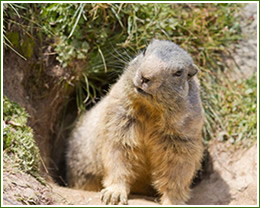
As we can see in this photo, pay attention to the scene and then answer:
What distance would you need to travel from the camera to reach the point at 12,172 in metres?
4.48

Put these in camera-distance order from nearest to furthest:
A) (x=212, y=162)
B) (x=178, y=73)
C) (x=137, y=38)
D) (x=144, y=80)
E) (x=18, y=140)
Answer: (x=144, y=80), (x=178, y=73), (x=18, y=140), (x=137, y=38), (x=212, y=162)

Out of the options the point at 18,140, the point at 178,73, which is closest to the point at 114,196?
the point at 18,140

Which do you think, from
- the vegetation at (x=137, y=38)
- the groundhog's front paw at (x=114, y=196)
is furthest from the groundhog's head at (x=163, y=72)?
the groundhog's front paw at (x=114, y=196)

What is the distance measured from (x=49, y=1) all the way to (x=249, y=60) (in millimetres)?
3859

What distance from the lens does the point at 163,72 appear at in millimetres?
4344

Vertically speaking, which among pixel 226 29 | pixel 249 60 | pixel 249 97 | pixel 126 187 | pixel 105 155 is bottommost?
pixel 126 187

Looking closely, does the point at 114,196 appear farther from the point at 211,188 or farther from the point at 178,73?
the point at 211,188

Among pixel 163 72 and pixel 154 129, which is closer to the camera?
pixel 163 72

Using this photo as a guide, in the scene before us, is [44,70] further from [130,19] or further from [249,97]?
[249,97]

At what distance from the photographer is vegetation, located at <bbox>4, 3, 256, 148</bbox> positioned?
6160 mm

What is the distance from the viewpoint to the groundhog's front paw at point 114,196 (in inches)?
201

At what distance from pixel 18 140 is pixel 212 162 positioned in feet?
11.3

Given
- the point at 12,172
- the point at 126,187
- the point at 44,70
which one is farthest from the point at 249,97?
the point at 12,172

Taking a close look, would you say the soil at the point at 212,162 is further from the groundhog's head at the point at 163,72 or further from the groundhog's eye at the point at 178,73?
the groundhog's eye at the point at 178,73
